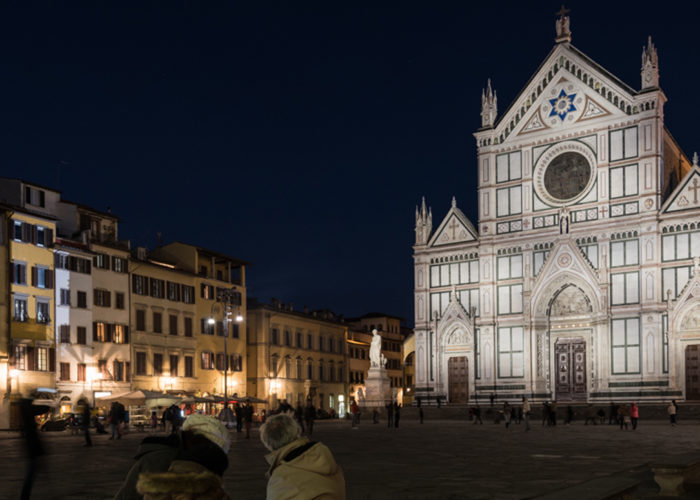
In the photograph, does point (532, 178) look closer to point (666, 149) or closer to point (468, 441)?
point (666, 149)

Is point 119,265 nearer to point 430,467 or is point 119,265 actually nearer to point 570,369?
Result: point 570,369

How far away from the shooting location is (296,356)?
68.8 metres

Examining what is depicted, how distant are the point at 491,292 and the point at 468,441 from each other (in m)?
27.8

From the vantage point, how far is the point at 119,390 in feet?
163

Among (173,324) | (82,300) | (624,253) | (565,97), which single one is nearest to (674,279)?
(624,253)

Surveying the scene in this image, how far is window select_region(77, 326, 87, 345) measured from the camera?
1879 inches

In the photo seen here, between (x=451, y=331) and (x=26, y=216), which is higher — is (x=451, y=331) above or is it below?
below

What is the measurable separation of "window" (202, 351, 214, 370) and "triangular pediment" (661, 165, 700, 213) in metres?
30.4

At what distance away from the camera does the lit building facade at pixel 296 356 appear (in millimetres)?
64438

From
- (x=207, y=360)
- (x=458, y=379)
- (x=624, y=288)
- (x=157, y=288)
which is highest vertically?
(x=157, y=288)

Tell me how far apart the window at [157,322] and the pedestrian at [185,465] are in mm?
49742

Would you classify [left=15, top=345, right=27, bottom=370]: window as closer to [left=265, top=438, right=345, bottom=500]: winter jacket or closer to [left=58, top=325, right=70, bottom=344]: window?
[left=58, top=325, right=70, bottom=344]: window

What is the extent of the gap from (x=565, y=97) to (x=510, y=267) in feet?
35.6

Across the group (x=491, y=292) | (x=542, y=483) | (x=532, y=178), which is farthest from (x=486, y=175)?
(x=542, y=483)
